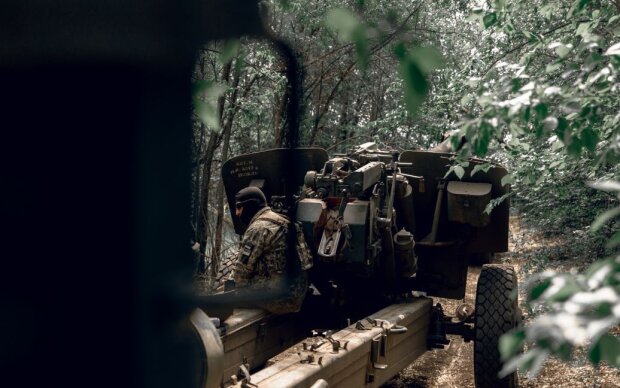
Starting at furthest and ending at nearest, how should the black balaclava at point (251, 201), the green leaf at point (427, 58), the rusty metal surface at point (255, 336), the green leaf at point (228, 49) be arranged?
the black balaclava at point (251, 201) < the rusty metal surface at point (255, 336) < the green leaf at point (228, 49) < the green leaf at point (427, 58)

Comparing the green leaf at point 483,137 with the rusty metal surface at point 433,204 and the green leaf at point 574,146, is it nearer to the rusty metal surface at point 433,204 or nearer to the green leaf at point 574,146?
the green leaf at point 574,146

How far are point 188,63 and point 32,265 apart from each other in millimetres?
317

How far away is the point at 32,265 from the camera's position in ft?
3.38

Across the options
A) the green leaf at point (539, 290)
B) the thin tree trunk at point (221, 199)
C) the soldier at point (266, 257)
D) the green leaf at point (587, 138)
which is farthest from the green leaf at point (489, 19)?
the thin tree trunk at point (221, 199)

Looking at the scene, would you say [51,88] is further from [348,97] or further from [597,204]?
[348,97]

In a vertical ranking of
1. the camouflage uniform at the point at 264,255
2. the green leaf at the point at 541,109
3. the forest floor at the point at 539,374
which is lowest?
the forest floor at the point at 539,374

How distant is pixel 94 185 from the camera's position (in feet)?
3.48

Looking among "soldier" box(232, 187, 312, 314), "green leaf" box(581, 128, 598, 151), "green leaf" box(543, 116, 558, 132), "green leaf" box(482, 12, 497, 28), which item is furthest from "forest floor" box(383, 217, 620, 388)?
"green leaf" box(543, 116, 558, 132)

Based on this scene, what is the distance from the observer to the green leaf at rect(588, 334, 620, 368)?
1626mm

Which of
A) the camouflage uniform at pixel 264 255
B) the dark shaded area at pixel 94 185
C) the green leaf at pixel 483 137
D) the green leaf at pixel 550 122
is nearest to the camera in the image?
the dark shaded area at pixel 94 185

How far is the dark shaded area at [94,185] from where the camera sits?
1006 mm

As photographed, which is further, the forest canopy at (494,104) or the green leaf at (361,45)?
the forest canopy at (494,104)

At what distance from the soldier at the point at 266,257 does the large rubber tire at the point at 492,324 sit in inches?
73.6

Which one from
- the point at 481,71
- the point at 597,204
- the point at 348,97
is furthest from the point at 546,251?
the point at 348,97
